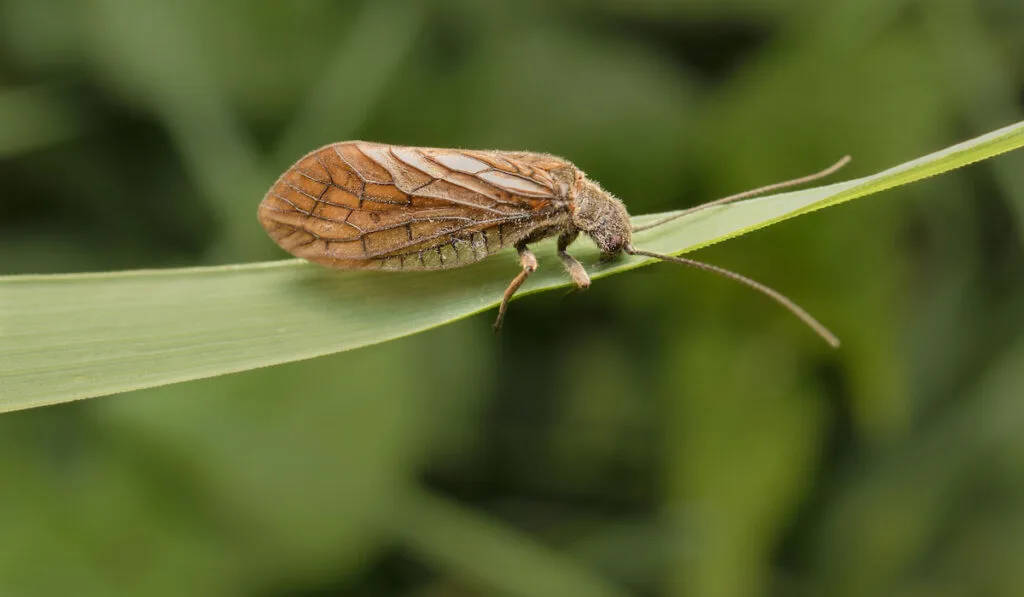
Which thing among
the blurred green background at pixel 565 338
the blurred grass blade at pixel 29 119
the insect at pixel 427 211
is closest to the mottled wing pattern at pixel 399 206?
the insect at pixel 427 211

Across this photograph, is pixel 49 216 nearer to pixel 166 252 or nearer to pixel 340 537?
pixel 166 252

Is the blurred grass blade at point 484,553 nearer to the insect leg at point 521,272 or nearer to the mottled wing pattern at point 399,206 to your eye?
the insect leg at point 521,272

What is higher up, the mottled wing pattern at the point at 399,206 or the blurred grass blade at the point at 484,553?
the mottled wing pattern at the point at 399,206

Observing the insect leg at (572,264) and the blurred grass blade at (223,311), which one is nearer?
the blurred grass blade at (223,311)

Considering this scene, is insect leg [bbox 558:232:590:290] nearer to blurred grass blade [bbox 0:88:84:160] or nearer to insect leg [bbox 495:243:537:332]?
insect leg [bbox 495:243:537:332]

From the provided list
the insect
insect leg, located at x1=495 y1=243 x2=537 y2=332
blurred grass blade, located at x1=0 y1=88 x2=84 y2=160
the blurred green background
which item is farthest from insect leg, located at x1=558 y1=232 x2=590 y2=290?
blurred grass blade, located at x1=0 y1=88 x2=84 y2=160

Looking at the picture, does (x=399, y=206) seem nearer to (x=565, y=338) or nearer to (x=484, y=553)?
(x=565, y=338)

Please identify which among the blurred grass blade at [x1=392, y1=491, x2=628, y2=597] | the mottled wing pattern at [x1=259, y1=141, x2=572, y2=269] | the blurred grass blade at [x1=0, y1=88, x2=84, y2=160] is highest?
the blurred grass blade at [x1=0, y1=88, x2=84, y2=160]
